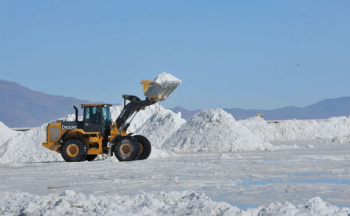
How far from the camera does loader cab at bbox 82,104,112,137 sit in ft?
63.8

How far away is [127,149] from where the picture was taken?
61.7 ft

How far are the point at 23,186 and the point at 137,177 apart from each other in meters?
2.59

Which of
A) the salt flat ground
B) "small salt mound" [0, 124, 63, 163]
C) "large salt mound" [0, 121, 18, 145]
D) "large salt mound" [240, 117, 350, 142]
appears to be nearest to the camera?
the salt flat ground

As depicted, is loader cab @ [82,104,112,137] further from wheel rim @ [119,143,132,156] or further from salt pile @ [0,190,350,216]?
salt pile @ [0,190,350,216]

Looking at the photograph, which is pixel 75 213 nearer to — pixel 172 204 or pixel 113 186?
pixel 172 204

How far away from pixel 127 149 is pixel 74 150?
188cm

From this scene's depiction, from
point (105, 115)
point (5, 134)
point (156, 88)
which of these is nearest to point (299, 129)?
point (5, 134)

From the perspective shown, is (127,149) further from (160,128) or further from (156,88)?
(160,128)

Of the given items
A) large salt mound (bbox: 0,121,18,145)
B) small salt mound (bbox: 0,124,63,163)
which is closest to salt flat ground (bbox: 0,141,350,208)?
small salt mound (bbox: 0,124,63,163)

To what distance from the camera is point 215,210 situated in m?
7.40

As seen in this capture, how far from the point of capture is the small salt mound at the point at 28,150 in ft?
78.3

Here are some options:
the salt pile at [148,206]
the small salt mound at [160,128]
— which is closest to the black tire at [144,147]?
the small salt mound at [160,128]

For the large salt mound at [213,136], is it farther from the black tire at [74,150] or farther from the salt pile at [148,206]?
the salt pile at [148,206]

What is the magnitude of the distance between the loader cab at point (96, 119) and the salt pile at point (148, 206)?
10.8 meters
